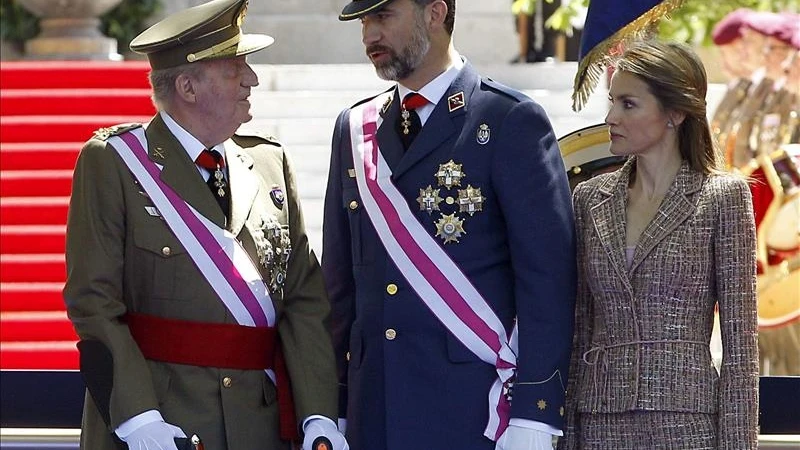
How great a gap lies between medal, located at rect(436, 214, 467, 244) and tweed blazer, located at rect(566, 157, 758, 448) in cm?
31

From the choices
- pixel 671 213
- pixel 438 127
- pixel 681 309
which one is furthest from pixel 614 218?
pixel 438 127

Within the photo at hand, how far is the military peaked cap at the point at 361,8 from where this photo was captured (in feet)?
13.5

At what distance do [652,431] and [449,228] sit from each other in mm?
683

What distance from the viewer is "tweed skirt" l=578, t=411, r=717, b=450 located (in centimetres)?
384

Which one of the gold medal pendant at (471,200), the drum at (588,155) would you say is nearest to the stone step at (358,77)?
the drum at (588,155)

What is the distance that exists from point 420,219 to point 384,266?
147 millimetres

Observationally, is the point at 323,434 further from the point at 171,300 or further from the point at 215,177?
the point at 215,177

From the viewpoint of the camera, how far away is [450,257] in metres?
4.08

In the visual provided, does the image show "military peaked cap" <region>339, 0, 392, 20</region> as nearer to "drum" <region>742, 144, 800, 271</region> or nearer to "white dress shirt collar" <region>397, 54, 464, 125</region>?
"white dress shirt collar" <region>397, 54, 464, 125</region>

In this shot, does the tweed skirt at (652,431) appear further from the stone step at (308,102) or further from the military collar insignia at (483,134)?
the stone step at (308,102)

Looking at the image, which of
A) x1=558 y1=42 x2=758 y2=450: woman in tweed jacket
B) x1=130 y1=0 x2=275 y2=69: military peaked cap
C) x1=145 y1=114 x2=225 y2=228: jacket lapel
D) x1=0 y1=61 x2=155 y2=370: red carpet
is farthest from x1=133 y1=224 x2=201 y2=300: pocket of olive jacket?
x1=0 y1=61 x2=155 y2=370: red carpet

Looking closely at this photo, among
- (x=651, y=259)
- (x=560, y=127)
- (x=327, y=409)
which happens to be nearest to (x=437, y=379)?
(x=327, y=409)

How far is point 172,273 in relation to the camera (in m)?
4.06

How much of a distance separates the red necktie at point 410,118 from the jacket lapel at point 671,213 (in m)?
0.65
